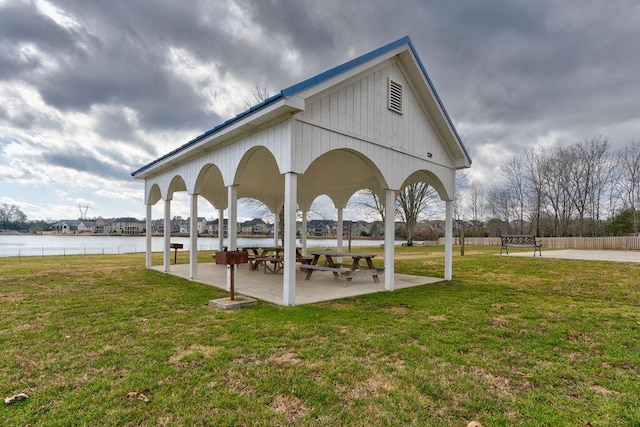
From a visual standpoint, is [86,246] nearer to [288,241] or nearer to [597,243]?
[288,241]

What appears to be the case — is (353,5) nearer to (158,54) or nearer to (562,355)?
(158,54)

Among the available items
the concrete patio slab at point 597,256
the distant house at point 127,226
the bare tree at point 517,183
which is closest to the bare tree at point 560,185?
the bare tree at point 517,183

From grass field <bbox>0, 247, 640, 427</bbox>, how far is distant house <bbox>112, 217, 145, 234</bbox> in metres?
84.1

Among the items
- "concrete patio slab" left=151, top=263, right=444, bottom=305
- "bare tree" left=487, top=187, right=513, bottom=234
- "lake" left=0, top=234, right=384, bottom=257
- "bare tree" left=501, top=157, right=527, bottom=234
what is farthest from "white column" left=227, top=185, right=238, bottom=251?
"bare tree" left=487, top=187, right=513, bottom=234

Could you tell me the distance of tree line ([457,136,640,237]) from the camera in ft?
89.2

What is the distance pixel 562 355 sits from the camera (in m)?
3.28

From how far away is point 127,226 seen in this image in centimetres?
7975

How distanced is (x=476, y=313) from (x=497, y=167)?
114ft

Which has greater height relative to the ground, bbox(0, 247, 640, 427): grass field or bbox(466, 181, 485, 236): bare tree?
bbox(466, 181, 485, 236): bare tree

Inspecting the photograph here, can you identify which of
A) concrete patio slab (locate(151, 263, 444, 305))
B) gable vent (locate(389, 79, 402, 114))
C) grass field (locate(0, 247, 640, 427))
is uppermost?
gable vent (locate(389, 79, 402, 114))

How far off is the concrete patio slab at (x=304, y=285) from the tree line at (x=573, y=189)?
27346 millimetres

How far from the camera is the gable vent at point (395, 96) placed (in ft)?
23.2

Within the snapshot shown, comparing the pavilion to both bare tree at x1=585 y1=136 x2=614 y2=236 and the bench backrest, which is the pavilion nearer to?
the bench backrest

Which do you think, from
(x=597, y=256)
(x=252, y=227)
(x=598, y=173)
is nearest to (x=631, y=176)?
(x=598, y=173)
